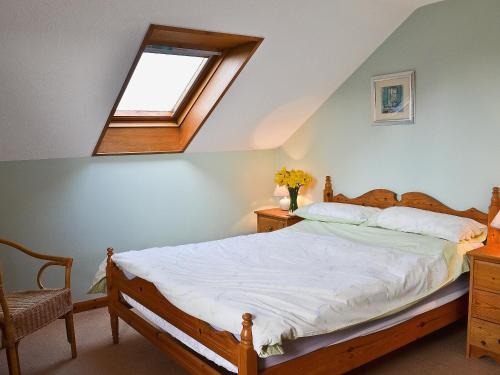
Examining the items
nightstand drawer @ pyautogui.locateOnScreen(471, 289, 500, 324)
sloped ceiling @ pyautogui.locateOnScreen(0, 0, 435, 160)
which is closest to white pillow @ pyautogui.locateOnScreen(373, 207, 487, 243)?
nightstand drawer @ pyautogui.locateOnScreen(471, 289, 500, 324)

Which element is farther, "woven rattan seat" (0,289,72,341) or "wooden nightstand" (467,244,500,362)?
"wooden nightstand" (467,244,500,362)

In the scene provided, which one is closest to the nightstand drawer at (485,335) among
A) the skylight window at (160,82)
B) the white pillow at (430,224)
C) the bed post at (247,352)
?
the white pillow at (430,224)

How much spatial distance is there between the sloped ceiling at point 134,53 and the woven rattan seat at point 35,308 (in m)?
1.04

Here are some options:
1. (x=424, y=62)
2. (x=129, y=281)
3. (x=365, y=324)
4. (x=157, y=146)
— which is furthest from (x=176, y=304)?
(x=424, y=62)

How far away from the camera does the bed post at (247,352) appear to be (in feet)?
6.44

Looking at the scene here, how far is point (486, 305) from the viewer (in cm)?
277

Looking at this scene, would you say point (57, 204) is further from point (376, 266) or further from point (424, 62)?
point (424, 62)

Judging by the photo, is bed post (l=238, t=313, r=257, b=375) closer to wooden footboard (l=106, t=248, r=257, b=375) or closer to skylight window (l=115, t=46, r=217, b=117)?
wooden footboard (l=106, t=248, r=257, b=375)

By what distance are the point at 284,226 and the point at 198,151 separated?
0.98 m

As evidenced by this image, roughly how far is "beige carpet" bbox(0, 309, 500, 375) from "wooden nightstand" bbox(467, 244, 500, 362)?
0.09 metres

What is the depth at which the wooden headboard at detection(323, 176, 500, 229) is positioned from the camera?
3.20 m

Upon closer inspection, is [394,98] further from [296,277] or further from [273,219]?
[296,277]

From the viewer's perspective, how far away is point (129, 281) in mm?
2969

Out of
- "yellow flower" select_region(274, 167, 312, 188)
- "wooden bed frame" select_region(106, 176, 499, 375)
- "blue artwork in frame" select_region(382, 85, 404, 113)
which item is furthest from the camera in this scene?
"yellow flower" select_region(274, 167, 312, 188)
